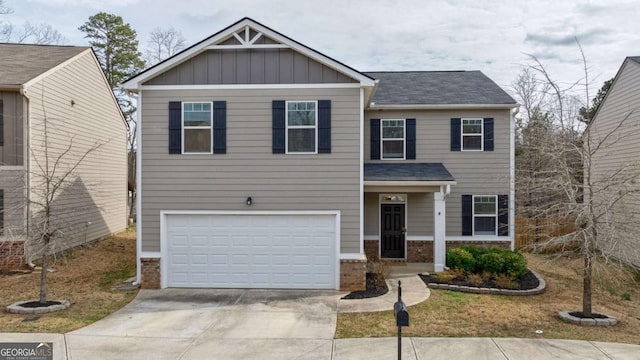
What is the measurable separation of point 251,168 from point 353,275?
384 centimetres

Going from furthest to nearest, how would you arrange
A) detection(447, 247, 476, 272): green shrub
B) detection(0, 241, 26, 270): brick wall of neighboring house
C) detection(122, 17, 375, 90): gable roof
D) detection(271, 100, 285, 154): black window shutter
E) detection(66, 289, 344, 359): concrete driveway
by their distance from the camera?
detection(0, 241, 26, 270): brick wall of neighboring house < detection(447, 247, 476, 272): green shrub < detection(271, 100, 285, 154): black window shutter < detection(122, 17, 375, 90): gable roof < detection(66, 289, 344, 359): concrete driveway

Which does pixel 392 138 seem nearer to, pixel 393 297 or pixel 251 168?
pixel 251 168

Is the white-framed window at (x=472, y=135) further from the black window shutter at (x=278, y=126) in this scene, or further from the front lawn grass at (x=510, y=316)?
the black window shutter at (x=278, y=126)

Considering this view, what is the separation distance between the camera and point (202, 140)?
10.9m

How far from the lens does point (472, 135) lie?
45.6 ft

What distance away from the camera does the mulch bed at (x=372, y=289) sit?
9.95 metres

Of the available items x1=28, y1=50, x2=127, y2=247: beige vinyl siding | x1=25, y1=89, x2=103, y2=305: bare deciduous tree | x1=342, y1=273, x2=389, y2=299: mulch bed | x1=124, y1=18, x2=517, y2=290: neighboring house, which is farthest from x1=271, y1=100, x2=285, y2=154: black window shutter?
x1=28, y1=50, x2=127, y2=247: beige vinyl siding

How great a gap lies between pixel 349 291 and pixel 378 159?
5.11m

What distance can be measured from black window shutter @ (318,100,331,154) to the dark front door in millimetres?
4207

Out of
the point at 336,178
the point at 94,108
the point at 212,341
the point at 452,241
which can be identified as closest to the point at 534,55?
the point at 336,178

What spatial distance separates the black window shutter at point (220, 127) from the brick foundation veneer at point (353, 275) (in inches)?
171

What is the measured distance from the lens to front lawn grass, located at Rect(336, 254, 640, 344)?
7.48 meters

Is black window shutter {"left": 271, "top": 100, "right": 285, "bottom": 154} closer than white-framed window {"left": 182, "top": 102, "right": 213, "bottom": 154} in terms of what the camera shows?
Yes

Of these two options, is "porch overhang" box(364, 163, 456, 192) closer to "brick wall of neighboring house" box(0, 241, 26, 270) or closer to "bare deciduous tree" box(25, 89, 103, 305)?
"bare deciduous tree" box(25, 89, 103, 305)
